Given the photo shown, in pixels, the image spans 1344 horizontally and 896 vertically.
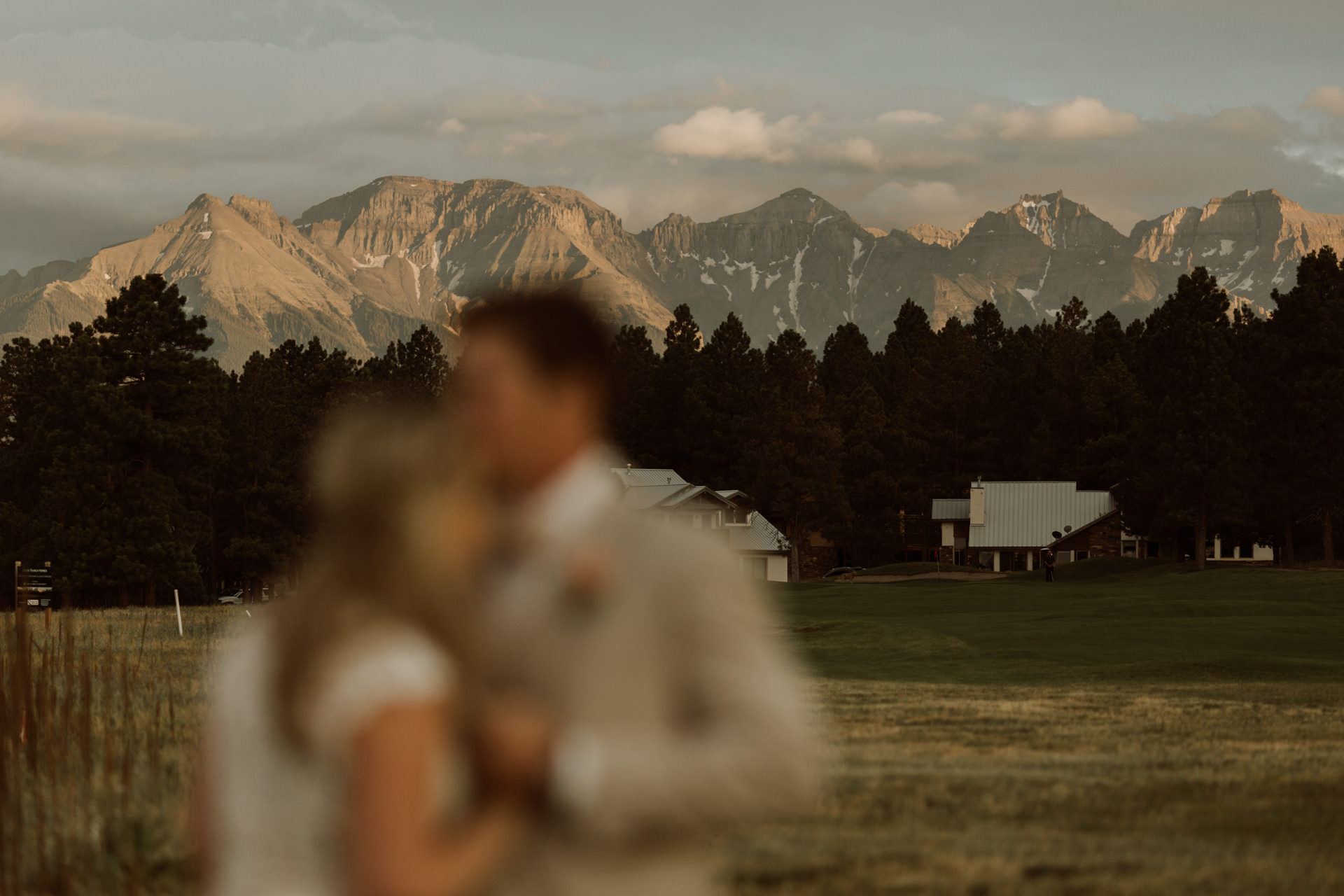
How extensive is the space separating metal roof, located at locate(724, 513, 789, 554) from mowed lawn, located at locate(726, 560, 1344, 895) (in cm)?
6196

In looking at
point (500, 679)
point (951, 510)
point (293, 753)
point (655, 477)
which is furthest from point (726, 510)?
point (293, 753)

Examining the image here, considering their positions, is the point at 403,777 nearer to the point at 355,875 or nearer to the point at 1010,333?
the point at 355,875

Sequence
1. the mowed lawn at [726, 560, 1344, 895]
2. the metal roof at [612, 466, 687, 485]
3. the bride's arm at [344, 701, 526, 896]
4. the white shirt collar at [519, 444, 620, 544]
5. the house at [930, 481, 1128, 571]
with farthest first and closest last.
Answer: the metal roof at [612, 466, 687, 485], the house at [930, 481, 1128, 571], the mowed lawn at [726, 560, 1344, 895], the white shirt collar at [519, 444, 620, 544], the bride's arm at [344, 701, 526, 896]

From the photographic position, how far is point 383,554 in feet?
6.87

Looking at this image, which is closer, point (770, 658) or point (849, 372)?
point (770, 658)

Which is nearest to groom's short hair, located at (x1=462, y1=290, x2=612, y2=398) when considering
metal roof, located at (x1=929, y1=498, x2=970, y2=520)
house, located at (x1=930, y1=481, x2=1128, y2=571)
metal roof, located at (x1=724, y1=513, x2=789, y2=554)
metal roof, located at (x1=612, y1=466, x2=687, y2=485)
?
metal roof, located at (x1=612, y1=466, x2=687, y2=485)

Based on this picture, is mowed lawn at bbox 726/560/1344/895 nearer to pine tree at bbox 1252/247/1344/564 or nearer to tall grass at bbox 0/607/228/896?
tall grass at bbox 0/607/228/896

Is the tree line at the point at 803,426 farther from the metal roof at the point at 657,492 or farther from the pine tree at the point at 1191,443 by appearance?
the metal roof at the point at 657,492

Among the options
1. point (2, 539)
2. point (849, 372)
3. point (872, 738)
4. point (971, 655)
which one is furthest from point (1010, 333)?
point (872, 738)

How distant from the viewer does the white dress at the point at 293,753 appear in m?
1.97

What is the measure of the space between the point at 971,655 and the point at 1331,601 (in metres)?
22.0

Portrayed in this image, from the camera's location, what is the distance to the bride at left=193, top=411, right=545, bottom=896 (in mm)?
1960

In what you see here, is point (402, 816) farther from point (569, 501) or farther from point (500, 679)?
point (569, 501)

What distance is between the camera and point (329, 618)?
2.05 meters
